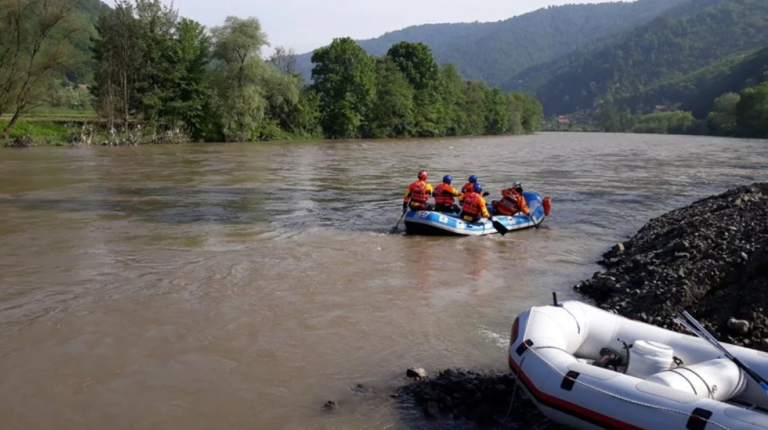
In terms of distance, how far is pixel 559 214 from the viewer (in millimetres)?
16141

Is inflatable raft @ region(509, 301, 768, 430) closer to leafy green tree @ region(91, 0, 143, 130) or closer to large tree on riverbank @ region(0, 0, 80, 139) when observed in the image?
large tree on riverbank @ region(0, 0, 80, 139)

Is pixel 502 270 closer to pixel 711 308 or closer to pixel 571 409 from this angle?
pixel 711 308

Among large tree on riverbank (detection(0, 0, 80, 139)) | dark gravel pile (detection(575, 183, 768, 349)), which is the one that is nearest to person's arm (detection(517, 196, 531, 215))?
dark gravel pile (detection(575, 183, 768, 349))

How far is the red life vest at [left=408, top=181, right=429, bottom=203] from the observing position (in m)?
13.3

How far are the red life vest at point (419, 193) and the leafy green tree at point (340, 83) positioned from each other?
140ft

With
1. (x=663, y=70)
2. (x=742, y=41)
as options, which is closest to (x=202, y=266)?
(x=663, y=70)

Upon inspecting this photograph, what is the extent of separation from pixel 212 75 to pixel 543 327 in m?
42.3

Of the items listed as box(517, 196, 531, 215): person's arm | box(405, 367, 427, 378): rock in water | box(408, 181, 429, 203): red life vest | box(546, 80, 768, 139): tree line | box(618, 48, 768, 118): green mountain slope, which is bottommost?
box(405, 367, 427, 378): rock in water

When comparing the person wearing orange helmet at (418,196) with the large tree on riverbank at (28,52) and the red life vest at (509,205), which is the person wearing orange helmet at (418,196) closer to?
the red life vest at (509,205)

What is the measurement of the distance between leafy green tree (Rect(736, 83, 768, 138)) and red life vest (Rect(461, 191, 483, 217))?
6638cm

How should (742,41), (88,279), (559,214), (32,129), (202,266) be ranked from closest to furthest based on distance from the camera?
(88,279)
(202,266)
(559,214)
(32,129)
(742,41)

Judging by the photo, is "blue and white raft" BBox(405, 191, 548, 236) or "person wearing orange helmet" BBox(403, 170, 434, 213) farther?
"person wearing orange helmet" BBox(403, 170, 434, 213)

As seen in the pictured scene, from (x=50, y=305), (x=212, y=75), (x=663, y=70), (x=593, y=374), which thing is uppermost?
(x=663, y=70)

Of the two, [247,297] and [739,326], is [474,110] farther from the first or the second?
[739,326]
